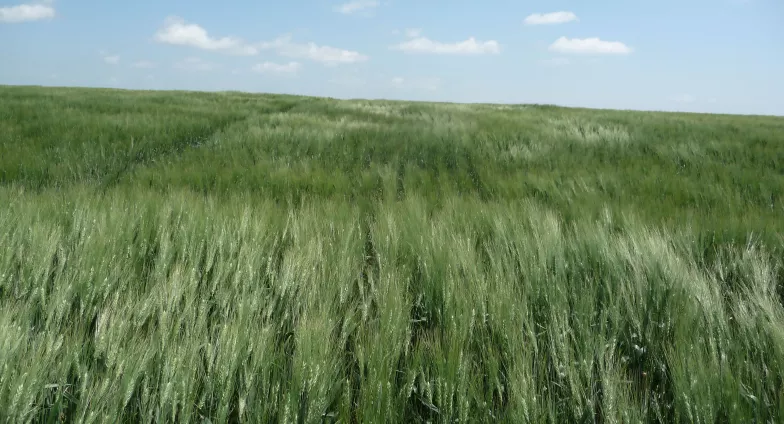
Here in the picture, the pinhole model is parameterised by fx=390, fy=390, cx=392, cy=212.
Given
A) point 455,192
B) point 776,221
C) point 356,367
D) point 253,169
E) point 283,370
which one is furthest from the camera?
point 253,169

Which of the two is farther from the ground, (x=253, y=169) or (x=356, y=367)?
(x=253, y=169)

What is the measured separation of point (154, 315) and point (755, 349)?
4.74 ft

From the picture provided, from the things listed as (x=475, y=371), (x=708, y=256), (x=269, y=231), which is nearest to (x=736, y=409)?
(x=475, y=371)

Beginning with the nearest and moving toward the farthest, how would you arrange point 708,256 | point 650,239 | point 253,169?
1. point 650,239
2. point 708,256
3. point 253,169

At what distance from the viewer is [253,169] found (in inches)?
121

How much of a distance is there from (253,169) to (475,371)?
264 cm

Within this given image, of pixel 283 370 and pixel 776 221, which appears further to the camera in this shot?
Answer: pixel 776 221

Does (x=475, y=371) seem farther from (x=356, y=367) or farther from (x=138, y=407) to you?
(x=138, y=407)

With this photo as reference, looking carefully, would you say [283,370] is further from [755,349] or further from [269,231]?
[755,349]

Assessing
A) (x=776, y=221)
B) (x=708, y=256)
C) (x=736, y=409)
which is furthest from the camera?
(x=776, y=221)

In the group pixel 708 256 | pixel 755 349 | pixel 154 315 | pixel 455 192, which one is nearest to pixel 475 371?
pixel 755 349

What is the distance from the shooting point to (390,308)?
0.99 meters

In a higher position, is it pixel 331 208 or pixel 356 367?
pixel 331 208

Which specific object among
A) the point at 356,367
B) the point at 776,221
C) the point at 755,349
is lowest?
the point at 356,367
